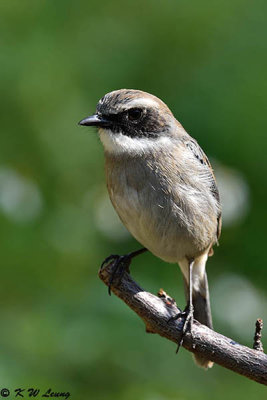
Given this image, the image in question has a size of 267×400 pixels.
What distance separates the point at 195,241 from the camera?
509 cm

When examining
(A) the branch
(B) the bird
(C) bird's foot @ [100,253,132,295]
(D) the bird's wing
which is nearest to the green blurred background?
(D) the bird's wing

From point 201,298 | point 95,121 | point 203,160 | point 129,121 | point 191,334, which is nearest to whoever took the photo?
point 191,334

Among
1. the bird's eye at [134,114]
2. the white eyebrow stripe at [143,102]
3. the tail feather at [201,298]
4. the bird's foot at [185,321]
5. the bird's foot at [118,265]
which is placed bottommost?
the tail feather at [201,298]

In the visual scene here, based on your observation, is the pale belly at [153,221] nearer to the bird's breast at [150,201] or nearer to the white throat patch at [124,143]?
the bird's breast at [150,201]

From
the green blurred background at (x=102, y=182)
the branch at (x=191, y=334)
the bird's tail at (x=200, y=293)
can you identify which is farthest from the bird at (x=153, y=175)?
the green blurred background at (x=102, y=182)

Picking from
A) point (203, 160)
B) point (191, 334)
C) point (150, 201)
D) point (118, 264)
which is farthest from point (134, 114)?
point (191, 334)

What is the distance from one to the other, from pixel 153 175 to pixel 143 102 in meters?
0.45

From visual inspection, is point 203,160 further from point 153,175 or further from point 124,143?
point 124,143

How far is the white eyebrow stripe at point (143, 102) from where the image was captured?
4809 millimetres

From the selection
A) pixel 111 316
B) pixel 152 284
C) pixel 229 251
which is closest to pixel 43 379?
pixel 111 316

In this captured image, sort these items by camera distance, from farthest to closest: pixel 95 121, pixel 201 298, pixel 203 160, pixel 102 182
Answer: pixel 102 182 < pixel 201 298 < pixel 203 160 < pixel 95 121

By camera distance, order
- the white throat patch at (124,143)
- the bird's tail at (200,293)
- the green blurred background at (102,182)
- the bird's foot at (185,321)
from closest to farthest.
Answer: the bird's foot at (185,321) < the white throat patch at (124,143) < the green blurred background at (102,182) < the bird's tail at (200,293)

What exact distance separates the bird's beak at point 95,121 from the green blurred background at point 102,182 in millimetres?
1070

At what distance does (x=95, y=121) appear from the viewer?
15.7 ft
